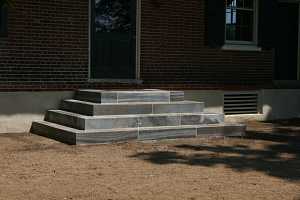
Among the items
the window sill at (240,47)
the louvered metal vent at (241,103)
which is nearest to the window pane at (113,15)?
the window sill at (240,47)

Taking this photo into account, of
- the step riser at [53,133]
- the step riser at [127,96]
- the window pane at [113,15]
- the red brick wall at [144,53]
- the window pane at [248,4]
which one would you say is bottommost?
the step riser at [53,133]

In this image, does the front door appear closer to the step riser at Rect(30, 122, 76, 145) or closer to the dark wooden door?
the step riser at Rect(30, 122, 76, 145)

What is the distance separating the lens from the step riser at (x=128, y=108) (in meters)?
9.46

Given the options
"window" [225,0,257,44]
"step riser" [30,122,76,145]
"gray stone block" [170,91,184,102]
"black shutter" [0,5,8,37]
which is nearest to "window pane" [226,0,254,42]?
"window" [225,0,257,44]

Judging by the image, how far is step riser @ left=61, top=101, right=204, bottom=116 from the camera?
946 cm

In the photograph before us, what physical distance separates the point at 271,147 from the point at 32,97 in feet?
14.3

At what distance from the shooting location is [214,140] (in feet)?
31.9

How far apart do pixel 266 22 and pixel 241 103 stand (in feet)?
6.73

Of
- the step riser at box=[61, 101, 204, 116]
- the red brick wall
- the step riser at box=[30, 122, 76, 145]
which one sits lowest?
the step riser at box=[30, 122, 76, 145]

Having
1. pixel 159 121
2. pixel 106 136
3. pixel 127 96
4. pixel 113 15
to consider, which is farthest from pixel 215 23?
pixel 106 136

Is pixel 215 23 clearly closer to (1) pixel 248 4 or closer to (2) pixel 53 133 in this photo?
(1) pixel 248 4

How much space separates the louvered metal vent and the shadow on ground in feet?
7.74

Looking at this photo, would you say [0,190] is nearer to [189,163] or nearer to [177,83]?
[189,163]

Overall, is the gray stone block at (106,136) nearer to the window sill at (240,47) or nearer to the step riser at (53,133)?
the step riser at (53,133)
